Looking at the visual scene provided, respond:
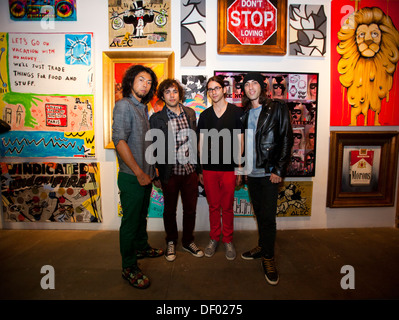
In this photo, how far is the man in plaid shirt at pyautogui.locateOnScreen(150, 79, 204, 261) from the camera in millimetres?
2232

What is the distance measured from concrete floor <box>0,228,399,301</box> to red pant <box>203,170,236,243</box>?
0.35m

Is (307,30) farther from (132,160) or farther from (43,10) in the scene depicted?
(43,10)

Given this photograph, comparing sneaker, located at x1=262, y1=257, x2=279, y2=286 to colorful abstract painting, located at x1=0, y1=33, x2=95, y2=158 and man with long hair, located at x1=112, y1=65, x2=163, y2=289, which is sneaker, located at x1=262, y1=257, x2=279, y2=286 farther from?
colorful abstract painting, located at x1=0, y1=33, x2=95, y2=158

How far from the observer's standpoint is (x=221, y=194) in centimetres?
236

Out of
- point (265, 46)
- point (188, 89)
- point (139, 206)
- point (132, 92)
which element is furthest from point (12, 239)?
point (265, 46)

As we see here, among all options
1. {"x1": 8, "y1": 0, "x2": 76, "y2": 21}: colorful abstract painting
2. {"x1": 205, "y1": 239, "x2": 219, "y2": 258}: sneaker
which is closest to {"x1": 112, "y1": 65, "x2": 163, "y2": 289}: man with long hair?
{"x1": 205, "y1": 239, "x2": 219, "y2": 258}: sneaker

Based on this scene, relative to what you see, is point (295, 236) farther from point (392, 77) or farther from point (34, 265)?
point (34, 265)

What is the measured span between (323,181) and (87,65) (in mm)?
3610

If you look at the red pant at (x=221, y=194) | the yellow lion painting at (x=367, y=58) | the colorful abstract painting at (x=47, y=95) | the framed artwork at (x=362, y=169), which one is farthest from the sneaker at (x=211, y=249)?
the yellow lion painting at (x=367, y=58)

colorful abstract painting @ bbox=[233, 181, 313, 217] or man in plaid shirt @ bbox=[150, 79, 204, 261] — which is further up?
man in plaid shirt @ bbox=[150, 79, 204, 261]

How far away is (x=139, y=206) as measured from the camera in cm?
194

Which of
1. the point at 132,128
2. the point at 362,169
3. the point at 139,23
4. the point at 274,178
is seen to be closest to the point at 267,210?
the point at 274,178

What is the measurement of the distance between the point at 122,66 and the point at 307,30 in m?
2.48

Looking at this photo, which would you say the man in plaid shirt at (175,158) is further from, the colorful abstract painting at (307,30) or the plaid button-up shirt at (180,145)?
the colorful abstract painting at (307,30)
